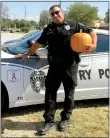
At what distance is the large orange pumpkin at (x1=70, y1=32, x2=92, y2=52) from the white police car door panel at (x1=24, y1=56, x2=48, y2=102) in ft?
2.69

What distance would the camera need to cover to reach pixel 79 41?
3855 millimetres

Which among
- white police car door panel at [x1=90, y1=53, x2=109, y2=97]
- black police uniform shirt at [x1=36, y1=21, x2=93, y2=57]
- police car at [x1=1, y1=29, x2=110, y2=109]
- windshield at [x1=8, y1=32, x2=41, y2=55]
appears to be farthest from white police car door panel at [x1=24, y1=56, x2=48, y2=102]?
white police car door panel at [x1=90, y1=53, x2=109, y2=97]

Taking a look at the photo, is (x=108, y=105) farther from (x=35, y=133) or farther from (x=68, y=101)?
(x=35, y=133)

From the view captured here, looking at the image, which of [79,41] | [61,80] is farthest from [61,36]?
[61,80]

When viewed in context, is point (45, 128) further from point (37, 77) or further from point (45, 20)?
point (45, 20)

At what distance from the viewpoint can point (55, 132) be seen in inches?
165

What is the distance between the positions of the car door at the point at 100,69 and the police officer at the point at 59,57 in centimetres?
92

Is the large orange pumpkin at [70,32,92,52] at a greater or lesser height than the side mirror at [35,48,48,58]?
greater

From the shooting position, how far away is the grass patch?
165 inches

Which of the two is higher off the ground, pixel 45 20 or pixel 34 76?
pixel 45 20

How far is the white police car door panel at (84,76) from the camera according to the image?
16.0 ft

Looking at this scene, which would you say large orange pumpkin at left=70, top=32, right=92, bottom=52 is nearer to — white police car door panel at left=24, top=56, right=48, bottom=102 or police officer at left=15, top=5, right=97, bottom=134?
police officer at left=15, top=5, right=97, bottom=134

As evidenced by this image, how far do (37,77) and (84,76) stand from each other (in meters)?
0.86

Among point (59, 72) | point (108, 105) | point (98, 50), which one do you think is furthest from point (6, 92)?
point (108, 105)
